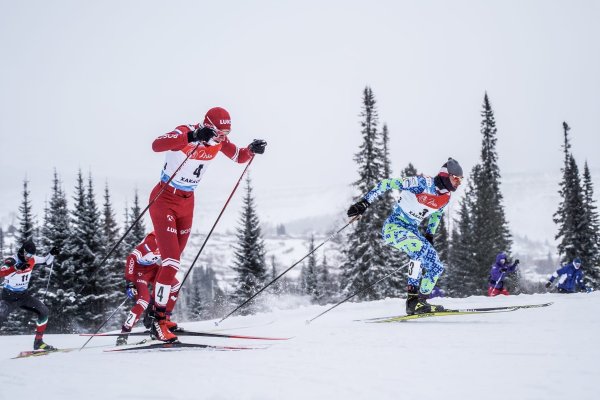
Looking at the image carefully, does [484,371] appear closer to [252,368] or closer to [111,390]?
[252,368]

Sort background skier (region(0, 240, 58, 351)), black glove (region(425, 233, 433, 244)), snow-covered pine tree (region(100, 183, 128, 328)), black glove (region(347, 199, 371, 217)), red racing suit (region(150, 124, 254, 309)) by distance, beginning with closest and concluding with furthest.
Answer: red racing suit (region(150, 124, 254, 309)), black glove (region(347, 199, 371, 217)), black glove (region(425, 233, 433, 244)), background skier (region(0, 240, 58, 351)), snow-covered pine tree (region(100, 183, 128, 328))

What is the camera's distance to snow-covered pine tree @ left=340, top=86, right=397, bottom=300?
2897 cm

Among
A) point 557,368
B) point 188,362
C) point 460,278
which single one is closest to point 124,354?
point 188,362

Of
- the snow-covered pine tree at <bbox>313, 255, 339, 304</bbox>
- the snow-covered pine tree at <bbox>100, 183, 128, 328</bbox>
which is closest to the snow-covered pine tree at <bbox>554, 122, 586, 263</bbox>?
the snow-covered pine tree at <bbox>313, 255, 339, 304</bbox>

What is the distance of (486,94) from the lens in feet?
155

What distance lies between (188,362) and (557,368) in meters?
2.99

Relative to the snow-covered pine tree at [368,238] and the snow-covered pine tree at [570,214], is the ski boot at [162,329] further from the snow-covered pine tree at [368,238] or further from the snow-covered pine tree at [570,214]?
the snow-covered pine tree at [570,214]

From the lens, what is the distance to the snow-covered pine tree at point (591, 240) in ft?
105

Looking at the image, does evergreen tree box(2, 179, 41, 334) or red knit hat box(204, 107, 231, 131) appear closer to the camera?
red knit hat box(204, 107, 231, 131)

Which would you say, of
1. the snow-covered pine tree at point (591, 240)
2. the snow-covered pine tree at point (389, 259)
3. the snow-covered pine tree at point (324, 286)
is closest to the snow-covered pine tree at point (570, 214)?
the snow-covered pine tree at point (591, 240)

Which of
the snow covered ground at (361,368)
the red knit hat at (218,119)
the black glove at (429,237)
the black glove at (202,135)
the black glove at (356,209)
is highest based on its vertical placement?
the red knit hat at (218,119)

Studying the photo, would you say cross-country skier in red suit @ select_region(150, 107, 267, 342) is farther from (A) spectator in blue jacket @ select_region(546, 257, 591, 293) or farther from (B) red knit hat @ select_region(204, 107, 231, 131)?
(A) spectator in blue jacket @ select_region(546, 257, 591, 293)

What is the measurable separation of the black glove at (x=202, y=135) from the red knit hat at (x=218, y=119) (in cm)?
37

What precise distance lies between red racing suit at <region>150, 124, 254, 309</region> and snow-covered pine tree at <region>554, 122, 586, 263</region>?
34.6 meters
